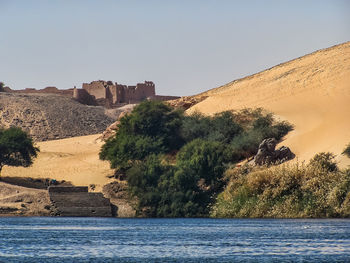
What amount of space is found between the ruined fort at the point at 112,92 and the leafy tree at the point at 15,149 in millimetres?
62727

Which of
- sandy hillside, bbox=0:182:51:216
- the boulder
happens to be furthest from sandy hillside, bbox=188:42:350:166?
sandy hillside, bbox=0:182:51:216

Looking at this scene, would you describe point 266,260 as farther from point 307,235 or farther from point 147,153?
point 147,153

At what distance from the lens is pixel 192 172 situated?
60.1 m

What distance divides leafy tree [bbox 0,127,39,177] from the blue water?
19023 mm

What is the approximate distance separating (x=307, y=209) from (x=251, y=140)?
15928 mm

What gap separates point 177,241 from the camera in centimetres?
3884

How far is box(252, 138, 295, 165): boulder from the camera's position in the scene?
62.9 meters

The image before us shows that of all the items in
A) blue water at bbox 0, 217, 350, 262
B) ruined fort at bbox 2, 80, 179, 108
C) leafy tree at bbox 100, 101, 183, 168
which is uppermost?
ruined fort at bbox 2, 80, 179, 108

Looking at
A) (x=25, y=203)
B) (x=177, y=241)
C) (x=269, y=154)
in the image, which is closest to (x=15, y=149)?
(x=25, y=203)

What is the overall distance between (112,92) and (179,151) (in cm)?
6704

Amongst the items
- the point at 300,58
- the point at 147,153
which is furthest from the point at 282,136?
the point at 300,58

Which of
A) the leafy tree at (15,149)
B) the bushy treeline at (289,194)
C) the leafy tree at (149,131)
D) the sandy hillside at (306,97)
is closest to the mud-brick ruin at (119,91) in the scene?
the sandy hillside at (306,97)

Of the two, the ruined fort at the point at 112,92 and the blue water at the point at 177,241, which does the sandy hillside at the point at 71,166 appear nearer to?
the blue water at the point at 177,241

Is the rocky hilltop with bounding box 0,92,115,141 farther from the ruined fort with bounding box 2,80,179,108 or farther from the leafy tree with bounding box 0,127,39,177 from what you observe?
the leafy tree with bounding box 0,127,39,177
